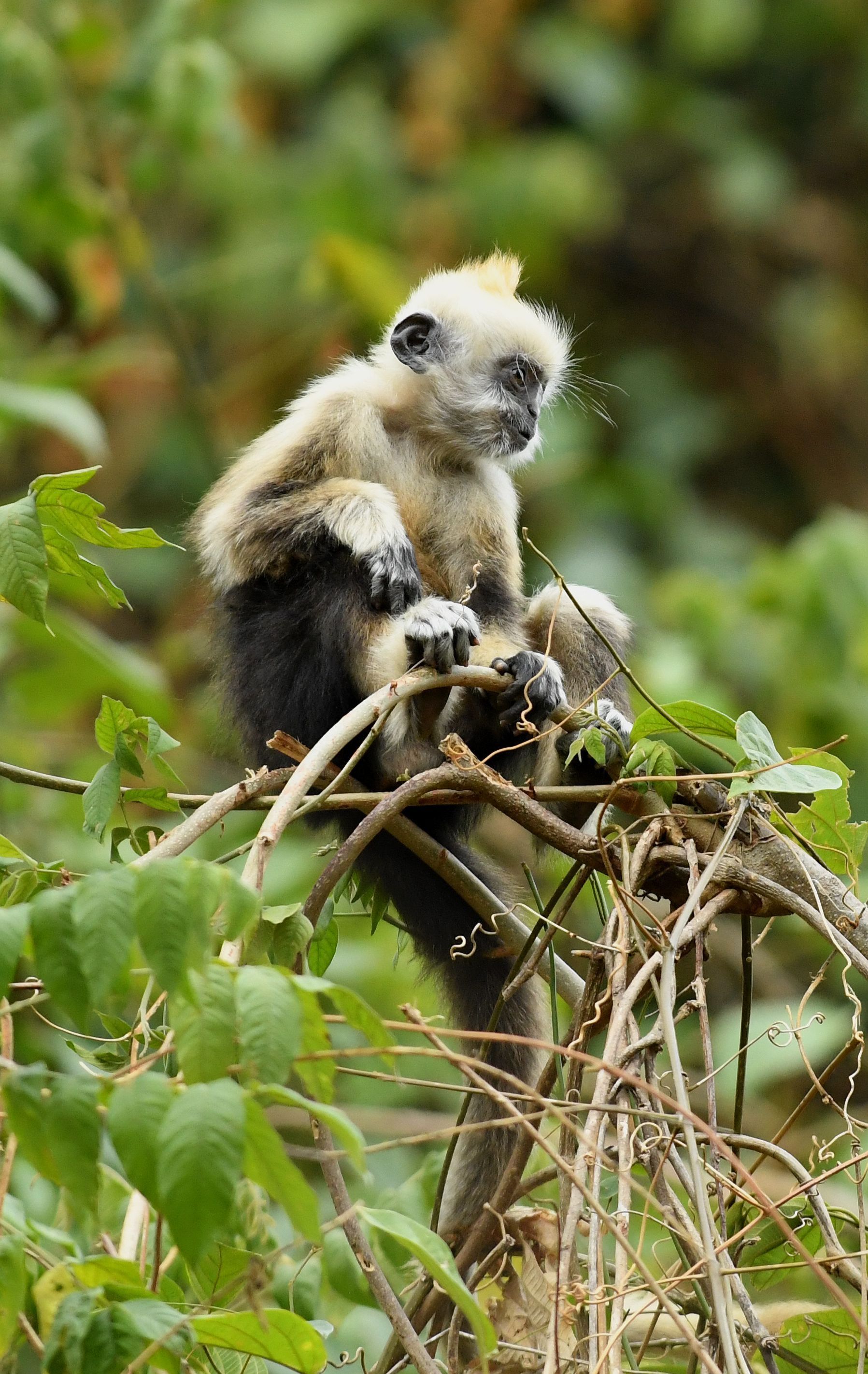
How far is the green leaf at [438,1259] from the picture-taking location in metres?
1.37

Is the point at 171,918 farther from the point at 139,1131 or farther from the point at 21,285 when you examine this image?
the point at 21,285

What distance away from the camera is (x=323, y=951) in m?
2.00

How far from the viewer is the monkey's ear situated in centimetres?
345

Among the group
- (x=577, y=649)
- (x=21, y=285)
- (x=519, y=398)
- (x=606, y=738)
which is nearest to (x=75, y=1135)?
(x=606, y=738)

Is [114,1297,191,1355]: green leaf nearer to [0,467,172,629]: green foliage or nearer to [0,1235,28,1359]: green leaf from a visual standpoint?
[0,1235,28,1359]: green leaf

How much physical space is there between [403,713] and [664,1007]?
1079 mm

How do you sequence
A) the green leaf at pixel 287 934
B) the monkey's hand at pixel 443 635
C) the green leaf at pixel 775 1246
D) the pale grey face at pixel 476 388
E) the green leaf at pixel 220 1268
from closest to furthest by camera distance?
1. the green leaf at pixel 287 934
2. the green leaf at pixel 220 1268
3. the green leaf at pixel 775 1246
4. the monkey's hand at pixel 443 635
5. the pale grey face at pixel 476 388

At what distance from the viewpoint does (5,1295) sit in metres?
1.45

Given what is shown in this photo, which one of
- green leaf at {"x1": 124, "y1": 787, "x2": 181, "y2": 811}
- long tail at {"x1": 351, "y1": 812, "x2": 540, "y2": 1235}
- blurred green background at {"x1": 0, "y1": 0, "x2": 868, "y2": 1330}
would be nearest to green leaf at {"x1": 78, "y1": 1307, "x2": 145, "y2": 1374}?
green leaf at {"x1": 124, "y1": 787, "x2": 181, "y2": 811}

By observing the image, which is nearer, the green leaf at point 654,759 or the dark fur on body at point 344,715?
the green leaf at point 654,759

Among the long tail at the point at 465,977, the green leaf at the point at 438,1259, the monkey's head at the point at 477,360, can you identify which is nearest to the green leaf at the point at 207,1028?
the green leaf at the point at 438,1259

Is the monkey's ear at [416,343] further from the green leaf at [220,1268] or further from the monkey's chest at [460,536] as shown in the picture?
the green leaf at [220,1268]

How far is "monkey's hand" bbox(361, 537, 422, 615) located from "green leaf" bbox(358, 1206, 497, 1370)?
1.49m

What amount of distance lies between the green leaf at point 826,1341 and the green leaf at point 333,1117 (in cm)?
89
